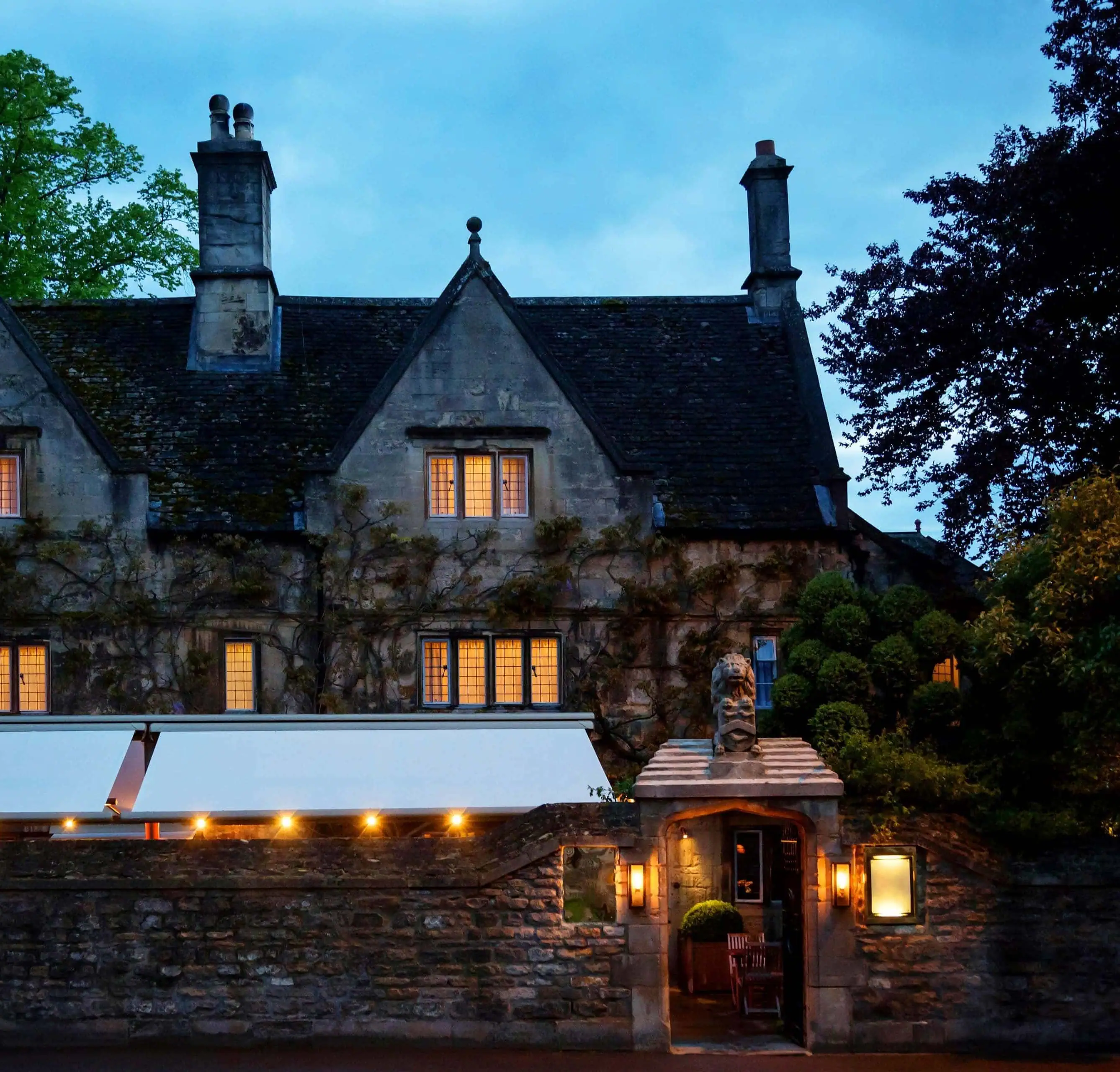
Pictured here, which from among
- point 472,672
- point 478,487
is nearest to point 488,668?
point 472,672

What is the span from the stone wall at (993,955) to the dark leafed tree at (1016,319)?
220 inches

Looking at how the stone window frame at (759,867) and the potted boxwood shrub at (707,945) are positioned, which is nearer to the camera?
the potted boxwood shrub at (707,945)

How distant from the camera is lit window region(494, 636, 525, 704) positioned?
77.2 ft

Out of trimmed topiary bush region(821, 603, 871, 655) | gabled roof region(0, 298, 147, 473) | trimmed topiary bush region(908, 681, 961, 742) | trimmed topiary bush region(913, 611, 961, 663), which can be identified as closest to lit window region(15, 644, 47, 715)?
gabled roof region(0, 298, 147, 473)

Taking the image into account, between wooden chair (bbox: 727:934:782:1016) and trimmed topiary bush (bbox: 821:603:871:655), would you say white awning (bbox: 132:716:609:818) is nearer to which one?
wooden chair (bbox: 727:934:782:1016)

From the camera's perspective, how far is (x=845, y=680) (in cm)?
2009

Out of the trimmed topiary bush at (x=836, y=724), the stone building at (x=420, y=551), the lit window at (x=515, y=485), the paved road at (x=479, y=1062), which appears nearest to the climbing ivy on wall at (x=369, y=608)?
the stone building at (x=420, y=551)

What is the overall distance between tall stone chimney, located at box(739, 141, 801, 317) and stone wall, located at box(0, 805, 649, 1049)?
13647mm

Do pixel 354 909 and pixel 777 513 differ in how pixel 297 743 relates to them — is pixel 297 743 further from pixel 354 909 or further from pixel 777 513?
pixel 777 513

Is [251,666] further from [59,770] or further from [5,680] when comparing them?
[59,770]

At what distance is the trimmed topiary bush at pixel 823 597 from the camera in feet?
69.2

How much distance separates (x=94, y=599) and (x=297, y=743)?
175 inches

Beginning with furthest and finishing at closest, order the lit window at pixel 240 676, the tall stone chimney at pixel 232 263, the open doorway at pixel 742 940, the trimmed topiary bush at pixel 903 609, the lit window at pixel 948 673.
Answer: the tall stone chimney at pixel 232 263, the lit window at pixel 948 673, the lit window at pixel 240 676, the trimmed topiary bush at pixel 903 609, the open doorway at pixel 742 940

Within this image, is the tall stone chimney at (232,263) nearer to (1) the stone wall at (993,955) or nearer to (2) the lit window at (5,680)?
Answer: (2) the lit window at (5,680)
